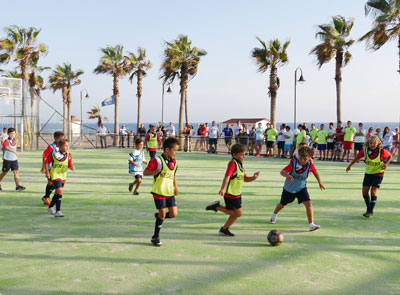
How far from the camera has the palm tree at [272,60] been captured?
91.9 ft

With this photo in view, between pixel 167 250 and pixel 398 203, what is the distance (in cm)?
621

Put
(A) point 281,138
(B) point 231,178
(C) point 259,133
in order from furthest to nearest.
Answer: (C) point 259,133, (A) point 281,138, (B) point 231,178

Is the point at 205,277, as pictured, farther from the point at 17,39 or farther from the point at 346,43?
the point at 17,39

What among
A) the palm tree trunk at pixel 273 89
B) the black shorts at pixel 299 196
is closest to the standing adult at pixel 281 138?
the palm tree trunk at pixel 273 89

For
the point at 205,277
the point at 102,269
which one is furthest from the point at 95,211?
the point at 205,277

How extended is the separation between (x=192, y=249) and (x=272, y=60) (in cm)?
2428

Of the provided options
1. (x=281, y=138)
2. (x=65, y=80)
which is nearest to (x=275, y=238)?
(x=281, y=138)

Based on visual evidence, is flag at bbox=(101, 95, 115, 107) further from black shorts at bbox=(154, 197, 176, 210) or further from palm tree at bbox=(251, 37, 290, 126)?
black shorts at bbox=(154, 197, 176, 210)

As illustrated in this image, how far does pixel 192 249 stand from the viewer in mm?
5609

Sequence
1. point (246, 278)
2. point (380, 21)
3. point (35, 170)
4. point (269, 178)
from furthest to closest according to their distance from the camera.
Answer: point (380, 21) → point (35, 170) → point (269, 178) → point (246, 278)

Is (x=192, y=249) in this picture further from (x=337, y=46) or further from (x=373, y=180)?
(x=337, y=46)

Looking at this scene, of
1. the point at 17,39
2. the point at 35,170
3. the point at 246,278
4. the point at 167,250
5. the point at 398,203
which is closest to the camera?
the point at 246,278

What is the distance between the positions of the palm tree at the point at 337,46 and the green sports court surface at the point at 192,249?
19.2m

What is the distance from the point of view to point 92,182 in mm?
12586
